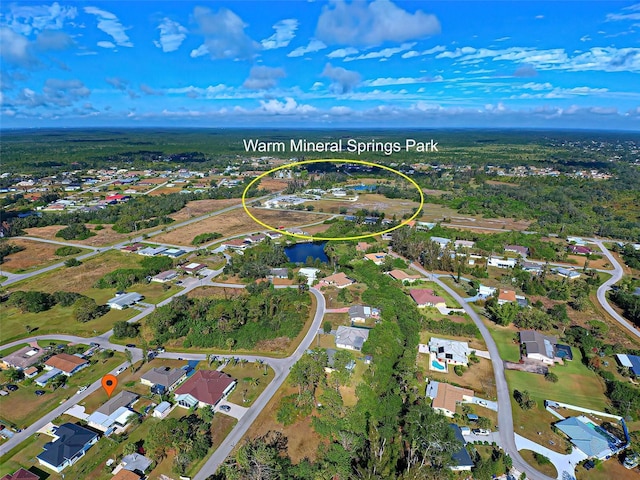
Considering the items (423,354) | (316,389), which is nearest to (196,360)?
(316,389)

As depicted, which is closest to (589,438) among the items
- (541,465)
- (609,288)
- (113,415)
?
(541,465)

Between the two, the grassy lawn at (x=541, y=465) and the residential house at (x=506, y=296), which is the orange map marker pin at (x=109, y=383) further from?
the residential house at (x=506, y=296)

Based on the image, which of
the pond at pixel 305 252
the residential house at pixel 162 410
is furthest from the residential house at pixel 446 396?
the pond at pixel 305 252

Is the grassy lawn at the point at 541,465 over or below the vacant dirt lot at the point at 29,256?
below

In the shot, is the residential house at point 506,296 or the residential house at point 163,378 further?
the residential house at point 506,296

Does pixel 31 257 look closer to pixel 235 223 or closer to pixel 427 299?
pixel 235 223

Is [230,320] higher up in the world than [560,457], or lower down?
higher up

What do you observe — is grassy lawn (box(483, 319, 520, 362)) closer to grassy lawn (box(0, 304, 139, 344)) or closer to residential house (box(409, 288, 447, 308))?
residential house (box(409, 288, 447, 308))
